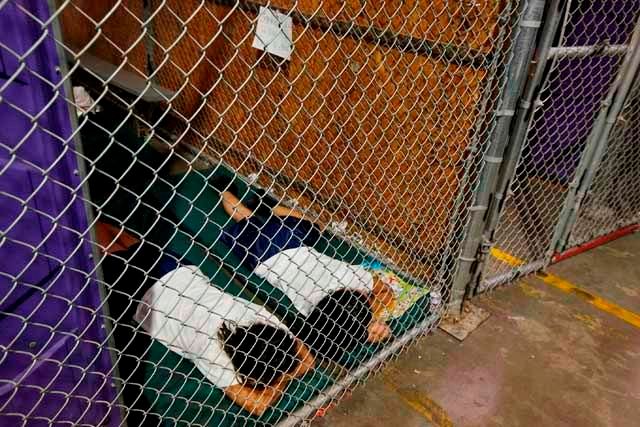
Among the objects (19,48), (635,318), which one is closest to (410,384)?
(635,318)

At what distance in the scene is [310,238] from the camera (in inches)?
123

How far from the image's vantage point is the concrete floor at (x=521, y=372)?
2.27m

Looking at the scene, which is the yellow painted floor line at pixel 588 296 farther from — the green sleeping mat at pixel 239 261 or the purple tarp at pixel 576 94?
the purple tarp at pixel 576 94

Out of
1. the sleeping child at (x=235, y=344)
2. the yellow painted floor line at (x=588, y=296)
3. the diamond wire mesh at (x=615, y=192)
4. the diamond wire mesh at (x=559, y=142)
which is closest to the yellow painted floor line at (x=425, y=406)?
the sleeping child at (x=235, y=344)

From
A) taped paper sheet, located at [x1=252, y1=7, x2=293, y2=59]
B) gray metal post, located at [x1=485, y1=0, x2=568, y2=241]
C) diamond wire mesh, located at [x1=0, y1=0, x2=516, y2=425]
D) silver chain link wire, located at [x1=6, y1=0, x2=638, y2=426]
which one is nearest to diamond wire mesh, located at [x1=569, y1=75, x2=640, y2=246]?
silver chain link wire, located at [x1=6, y1=0, x2=638, y2=426]

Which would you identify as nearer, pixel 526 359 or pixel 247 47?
pixel 526 359

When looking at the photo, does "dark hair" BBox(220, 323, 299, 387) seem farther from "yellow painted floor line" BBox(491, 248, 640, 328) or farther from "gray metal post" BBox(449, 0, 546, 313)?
"yellow painted floor line" BBox(491, 248, 640, 328)

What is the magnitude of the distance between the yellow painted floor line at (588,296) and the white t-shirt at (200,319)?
2.14 metres

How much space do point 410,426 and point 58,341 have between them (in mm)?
1622

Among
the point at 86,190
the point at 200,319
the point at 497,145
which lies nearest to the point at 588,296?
the point at 497,145

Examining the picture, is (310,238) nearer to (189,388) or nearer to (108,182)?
(189,388)

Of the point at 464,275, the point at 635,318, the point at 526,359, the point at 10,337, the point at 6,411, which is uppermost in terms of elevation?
the point at 635,318

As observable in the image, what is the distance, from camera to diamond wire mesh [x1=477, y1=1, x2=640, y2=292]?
3.50 meters

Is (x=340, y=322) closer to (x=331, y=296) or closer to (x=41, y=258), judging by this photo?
(x=331, y=296)
